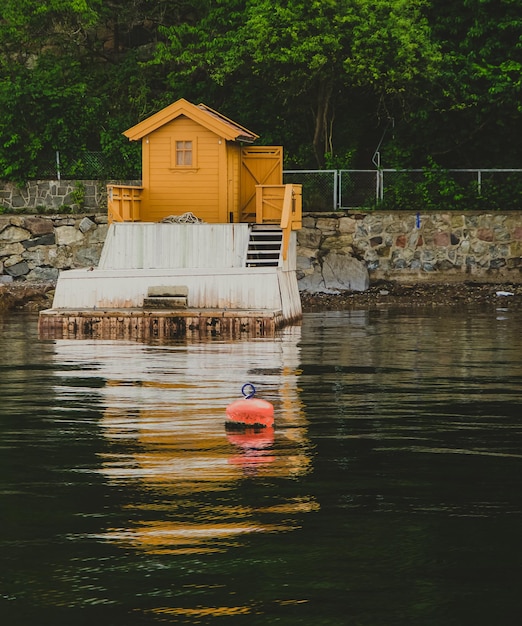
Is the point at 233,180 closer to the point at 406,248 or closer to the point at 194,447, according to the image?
the point at 406,248

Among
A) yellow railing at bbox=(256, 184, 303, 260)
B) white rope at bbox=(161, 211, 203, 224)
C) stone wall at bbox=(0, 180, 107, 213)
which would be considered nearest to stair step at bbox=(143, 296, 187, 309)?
yellow railing at bbox=(256, 184, 303, 260)

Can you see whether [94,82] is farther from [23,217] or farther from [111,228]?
[111,228]

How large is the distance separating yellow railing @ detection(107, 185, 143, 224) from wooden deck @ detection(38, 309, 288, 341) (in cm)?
405

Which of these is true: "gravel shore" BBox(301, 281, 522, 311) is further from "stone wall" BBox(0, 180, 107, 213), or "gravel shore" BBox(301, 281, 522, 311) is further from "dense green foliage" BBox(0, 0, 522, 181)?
"stone wall" BBox(0, 180, 107, 213)

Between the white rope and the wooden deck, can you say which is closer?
the wooden deck

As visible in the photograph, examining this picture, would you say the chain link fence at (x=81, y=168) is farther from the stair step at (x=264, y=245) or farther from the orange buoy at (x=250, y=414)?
the orange buoy at (x=250, y=414)

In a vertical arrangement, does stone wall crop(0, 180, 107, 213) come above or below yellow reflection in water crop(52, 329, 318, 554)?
above

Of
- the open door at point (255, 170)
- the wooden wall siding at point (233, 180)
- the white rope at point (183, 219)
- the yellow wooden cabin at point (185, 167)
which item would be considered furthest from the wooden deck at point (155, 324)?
the open door at point (255, 170)

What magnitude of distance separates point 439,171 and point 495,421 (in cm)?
2492

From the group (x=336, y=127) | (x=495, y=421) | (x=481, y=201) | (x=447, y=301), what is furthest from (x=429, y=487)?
(x=336, y=127)

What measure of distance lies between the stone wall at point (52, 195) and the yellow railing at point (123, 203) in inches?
235

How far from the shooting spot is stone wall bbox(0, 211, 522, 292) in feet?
130

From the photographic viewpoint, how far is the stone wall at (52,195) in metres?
40.8

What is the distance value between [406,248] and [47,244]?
400 inches
